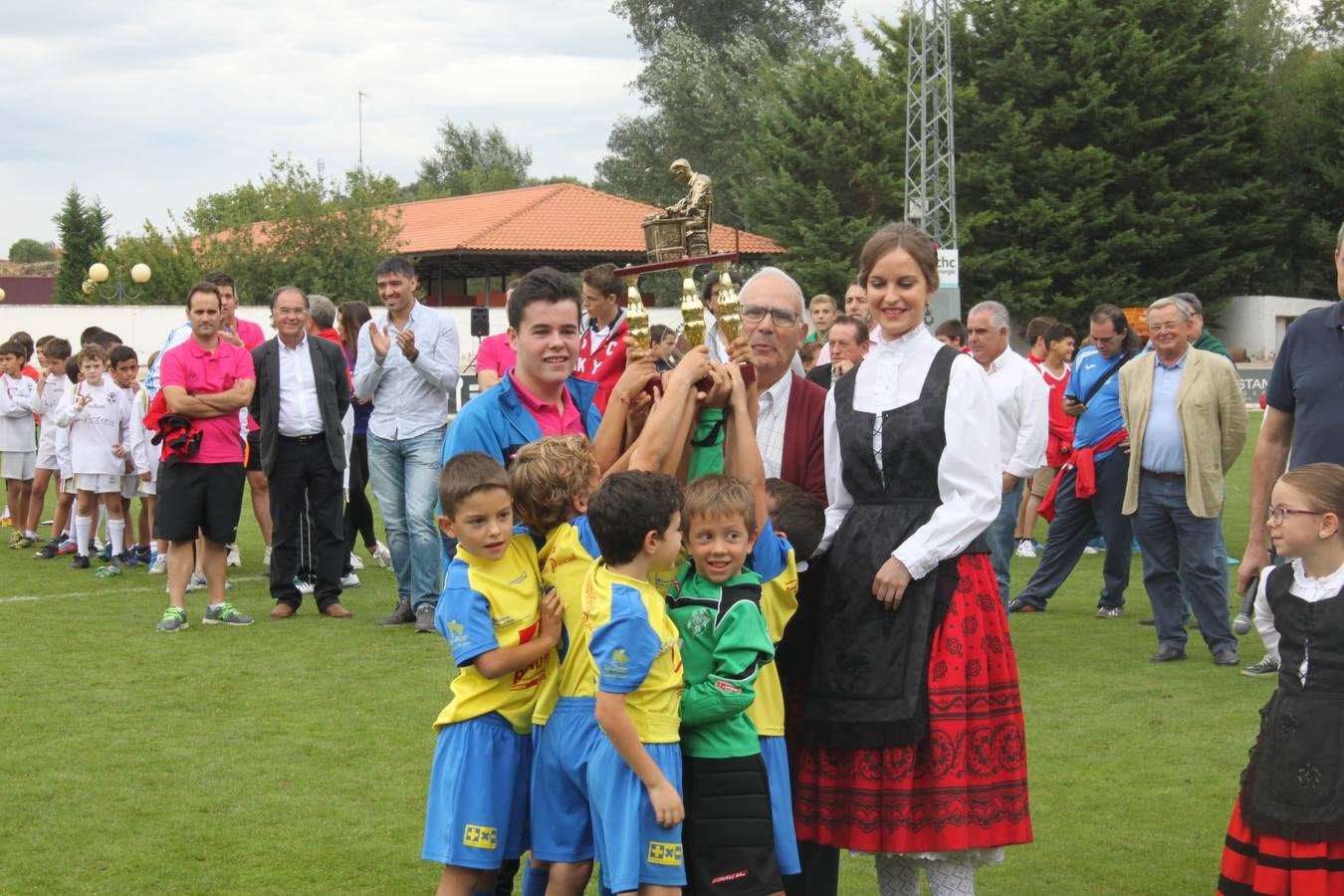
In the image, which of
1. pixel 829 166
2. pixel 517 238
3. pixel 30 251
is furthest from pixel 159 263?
pixel 30 251

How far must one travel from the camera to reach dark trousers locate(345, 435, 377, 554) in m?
11.2

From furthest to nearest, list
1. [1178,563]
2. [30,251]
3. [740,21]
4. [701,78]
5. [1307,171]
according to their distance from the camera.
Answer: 1. [30,251]
2. [740,21]
3. [701,78]
4. [1307,171]
5. [1178,563]

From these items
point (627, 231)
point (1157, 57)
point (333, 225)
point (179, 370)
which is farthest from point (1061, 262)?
point (179, 370)

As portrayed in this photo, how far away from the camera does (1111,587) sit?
10055 mm

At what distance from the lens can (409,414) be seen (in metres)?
9.34

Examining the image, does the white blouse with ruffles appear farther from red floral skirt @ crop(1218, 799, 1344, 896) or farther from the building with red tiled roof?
the building with red tiled roof

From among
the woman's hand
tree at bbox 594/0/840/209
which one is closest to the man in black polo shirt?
the woman's hand

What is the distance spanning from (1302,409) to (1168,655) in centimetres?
376

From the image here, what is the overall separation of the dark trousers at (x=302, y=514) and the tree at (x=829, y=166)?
1385 inches

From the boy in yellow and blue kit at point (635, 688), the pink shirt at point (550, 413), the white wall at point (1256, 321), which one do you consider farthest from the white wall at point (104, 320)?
the boy in yellow and blue kit at point (635, 688)

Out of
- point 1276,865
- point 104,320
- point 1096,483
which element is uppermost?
point 104,320

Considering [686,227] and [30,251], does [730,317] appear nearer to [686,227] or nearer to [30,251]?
[686,227]

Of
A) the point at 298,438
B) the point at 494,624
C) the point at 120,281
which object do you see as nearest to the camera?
the point at 494,624

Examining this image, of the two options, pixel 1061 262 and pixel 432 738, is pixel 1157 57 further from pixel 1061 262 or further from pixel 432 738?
pixel 432 738
